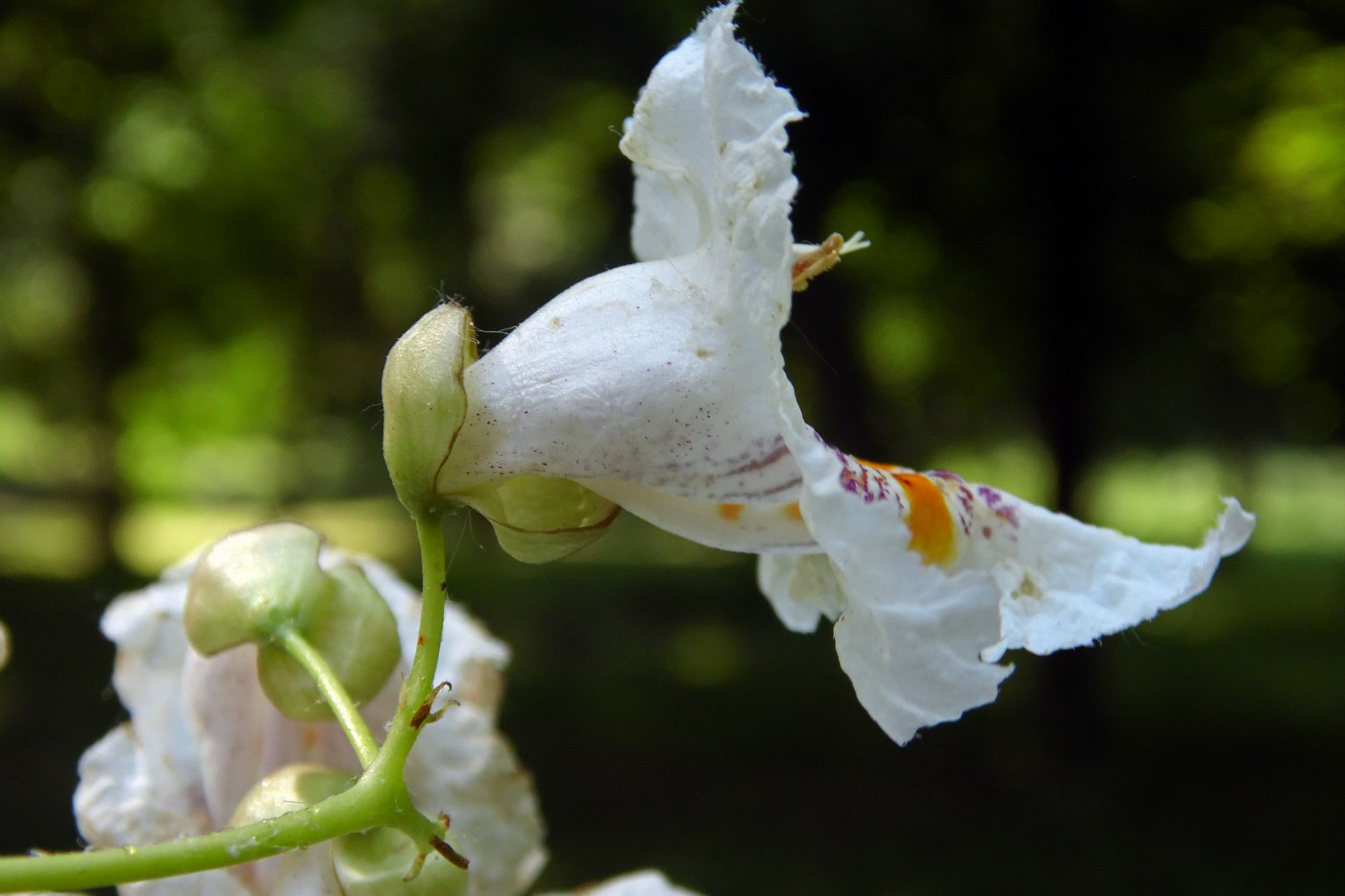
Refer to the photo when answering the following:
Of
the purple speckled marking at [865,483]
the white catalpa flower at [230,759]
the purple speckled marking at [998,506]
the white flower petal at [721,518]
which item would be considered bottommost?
the white catalpa flower at [230,759]

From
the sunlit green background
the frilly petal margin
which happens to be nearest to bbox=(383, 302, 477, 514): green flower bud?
the frilly petal margin

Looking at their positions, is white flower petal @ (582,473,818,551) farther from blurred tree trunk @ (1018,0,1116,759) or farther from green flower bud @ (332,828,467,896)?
blurred tree trunk @ (1018,0,1116,759)

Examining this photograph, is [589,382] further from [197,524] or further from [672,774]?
[197,524]

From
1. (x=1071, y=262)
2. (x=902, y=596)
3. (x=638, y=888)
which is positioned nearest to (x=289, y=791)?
(x=638, y=888)

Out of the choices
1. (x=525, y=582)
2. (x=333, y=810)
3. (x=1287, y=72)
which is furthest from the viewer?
(x=525, y=582)

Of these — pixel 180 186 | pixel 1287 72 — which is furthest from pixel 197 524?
pixel 1287 72

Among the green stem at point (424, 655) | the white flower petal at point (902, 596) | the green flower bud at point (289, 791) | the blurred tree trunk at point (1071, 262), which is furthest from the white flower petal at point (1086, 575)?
the blurred tree trunk at point (1071, 262)

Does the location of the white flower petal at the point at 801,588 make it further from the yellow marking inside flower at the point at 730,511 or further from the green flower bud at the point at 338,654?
the green flower bud at the point at 338,654
